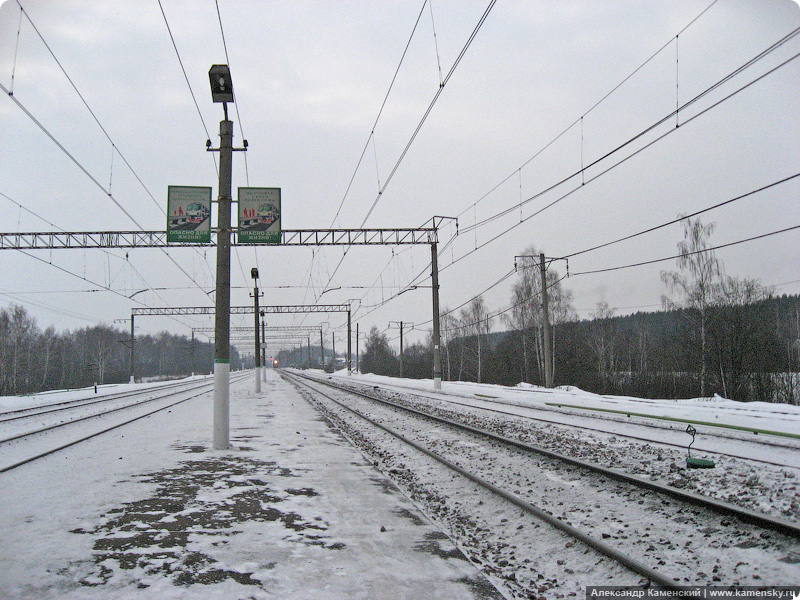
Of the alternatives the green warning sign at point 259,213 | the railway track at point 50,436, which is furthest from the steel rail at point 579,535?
the green warning sign at point 259,213

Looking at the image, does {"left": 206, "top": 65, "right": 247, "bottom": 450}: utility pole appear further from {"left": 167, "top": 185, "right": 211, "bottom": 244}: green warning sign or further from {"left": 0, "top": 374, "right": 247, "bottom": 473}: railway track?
{"left": 0, "top": 374, "right": 247, "bottom": 473}: railway track

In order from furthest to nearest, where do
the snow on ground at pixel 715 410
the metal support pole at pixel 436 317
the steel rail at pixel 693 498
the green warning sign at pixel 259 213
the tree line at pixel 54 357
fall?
the tree line at pixel 54 357 < the metal support pole at pixel 436 317 < the snow on ground at pixel 715 410 < the green warning sign at pixel 259 213 < the steel rail at pixel 693 498

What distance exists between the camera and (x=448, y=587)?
4.07 m

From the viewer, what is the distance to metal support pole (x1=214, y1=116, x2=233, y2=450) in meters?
10.5

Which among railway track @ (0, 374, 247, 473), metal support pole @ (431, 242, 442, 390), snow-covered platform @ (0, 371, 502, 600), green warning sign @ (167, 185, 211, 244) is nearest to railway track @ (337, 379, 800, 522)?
snow-covered platform @ (0, 371, 502, 600)

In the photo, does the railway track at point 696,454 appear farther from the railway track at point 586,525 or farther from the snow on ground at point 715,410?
the snow on ground at point 715,410

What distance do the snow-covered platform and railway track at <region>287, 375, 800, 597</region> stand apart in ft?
1.72

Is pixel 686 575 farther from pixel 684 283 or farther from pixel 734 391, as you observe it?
pixel 684 283

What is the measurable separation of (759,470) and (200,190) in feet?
41.7

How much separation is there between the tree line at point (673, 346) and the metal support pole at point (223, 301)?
66.4 ft

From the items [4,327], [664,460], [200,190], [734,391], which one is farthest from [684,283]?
[4,327]

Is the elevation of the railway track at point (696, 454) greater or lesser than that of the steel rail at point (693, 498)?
lesser

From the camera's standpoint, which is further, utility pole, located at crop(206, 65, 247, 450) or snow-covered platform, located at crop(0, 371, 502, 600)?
utility pole, located at crop(206, 65, 247, 450)

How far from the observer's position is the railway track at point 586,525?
14.5 ft
